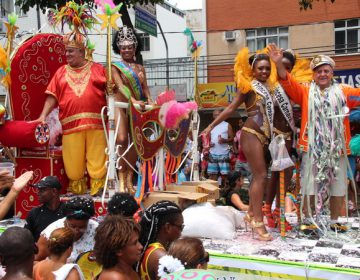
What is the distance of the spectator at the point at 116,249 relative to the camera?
2.09 metres

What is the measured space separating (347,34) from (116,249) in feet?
47.5

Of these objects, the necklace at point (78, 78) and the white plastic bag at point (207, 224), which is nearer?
the white plastic bag at point (207, 224)

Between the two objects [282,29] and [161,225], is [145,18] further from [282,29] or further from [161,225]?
[282,29]

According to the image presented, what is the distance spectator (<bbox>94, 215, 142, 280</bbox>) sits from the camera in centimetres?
209

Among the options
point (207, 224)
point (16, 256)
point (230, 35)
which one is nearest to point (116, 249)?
point (16, 256)

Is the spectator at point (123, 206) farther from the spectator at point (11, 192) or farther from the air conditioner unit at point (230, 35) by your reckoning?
the air conditioner unit at point (230, 35)

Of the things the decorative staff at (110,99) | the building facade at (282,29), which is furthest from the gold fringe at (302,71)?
the building facade at (282,29)

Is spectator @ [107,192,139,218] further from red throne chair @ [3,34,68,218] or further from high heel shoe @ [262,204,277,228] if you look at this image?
red throne chair @ [3,34,68,218]

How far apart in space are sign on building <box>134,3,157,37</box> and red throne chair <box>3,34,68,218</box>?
3.26 meters

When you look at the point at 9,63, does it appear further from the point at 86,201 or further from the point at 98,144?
the point at 86,201

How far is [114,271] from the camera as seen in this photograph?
2.09m

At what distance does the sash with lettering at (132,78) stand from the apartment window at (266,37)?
1143cm

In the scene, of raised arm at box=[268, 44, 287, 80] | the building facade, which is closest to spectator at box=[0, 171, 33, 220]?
raised arm at box=[268, 44, 287, 80]

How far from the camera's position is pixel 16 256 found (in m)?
2.00
